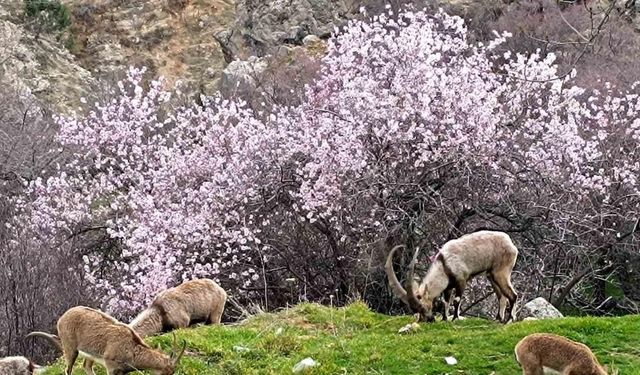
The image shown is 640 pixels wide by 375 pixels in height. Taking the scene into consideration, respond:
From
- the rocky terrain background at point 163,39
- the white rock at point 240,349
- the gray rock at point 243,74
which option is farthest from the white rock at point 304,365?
the rocky terrain background at point 163,39

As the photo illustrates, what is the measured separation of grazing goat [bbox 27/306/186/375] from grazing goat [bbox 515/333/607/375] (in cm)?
345

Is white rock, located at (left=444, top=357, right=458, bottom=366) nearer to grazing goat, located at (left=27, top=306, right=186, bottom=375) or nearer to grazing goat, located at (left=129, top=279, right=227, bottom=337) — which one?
grazing goat, located at (left=27, top=306, right=186, bottom=375)

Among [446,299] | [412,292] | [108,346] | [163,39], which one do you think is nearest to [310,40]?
[163,39]

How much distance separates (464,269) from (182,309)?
3.86 m

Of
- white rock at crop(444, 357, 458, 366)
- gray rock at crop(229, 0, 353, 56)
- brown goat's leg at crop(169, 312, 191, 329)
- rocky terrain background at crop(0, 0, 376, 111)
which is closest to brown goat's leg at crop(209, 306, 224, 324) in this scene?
brown goat's leg at crop(169, 312, 191, 329)

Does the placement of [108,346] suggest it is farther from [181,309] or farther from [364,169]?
[364,169]

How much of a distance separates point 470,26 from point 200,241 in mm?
22015

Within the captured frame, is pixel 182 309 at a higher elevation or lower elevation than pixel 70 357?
lower

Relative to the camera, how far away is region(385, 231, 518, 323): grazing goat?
11.6 m

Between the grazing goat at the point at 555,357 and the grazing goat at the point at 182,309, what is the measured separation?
16.6 ft

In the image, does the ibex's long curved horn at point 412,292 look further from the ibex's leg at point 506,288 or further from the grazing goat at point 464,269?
the ibex's leg at point 506,288

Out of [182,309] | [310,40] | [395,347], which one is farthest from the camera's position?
[310,40]

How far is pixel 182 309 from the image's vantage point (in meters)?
12.2

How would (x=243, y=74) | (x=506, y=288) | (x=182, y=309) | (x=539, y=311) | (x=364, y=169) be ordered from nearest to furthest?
(x=506, y=288)
(x=182, y=309)
(x=539, y=311)
(x=364, y=169)
(x=243, y=74)
